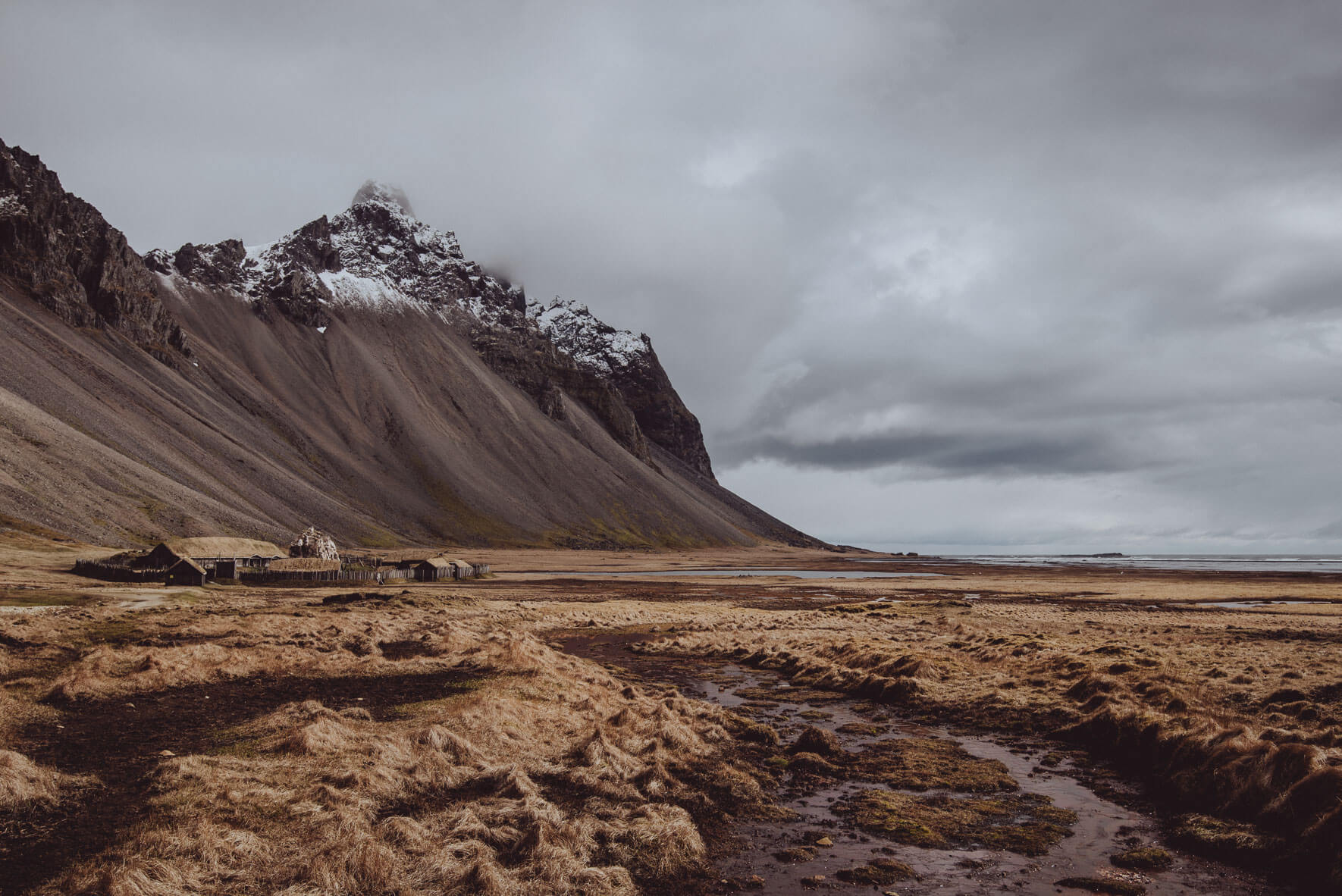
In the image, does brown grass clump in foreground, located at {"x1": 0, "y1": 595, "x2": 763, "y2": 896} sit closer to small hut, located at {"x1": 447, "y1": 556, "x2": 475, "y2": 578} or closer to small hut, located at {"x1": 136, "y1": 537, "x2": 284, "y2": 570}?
small hut, located at {"x1": 136, "y1": 537, "x2": 284, "y2": 570}

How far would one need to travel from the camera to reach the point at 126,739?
19.1 meters

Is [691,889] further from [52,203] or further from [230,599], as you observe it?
[52,203]

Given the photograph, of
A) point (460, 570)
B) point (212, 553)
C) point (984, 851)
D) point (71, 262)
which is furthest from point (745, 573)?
point (71, 262)

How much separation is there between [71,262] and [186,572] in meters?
155

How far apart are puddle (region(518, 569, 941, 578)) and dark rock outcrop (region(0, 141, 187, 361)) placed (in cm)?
12315

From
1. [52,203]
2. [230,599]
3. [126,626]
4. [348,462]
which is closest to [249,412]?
[348,462]

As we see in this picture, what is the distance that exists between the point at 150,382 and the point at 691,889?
185m

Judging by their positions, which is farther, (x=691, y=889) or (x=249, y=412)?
(x=249, y=412)

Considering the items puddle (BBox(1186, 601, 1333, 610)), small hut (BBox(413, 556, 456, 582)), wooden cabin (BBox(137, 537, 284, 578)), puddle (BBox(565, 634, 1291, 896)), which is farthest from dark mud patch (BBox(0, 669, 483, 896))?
puddle (BBox(1186, 601, 1333, 610))

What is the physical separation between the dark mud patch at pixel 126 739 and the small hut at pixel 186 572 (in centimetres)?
4988

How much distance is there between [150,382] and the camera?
6260 inches

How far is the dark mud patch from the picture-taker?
1253cm

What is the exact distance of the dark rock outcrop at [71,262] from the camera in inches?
6476

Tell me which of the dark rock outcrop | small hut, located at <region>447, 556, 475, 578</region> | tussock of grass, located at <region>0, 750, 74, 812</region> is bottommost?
small hut, located at <region>447, 556, 475, 578</region>
